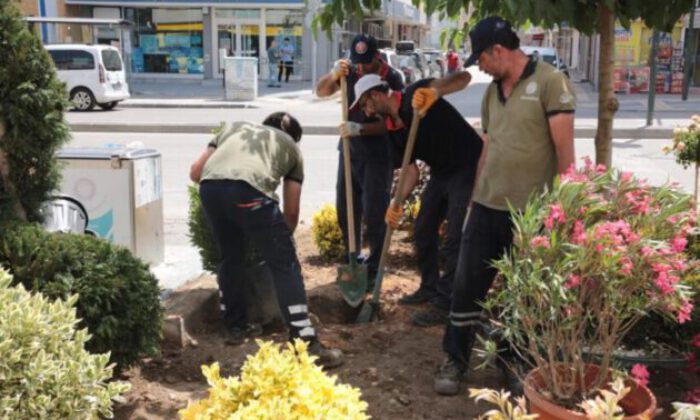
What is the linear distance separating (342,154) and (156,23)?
93.8ft

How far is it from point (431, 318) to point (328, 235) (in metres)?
1.60

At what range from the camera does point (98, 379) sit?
2.70 meters

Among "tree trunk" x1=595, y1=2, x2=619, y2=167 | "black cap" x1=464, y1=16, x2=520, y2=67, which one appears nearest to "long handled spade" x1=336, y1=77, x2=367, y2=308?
"tree trunk" x1=595, y1=2, x2=619, y2=167

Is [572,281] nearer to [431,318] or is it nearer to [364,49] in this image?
[431,318]

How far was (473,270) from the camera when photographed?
148 inches

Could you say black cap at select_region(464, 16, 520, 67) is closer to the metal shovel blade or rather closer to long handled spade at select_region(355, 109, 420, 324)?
long handled spade at select_region(355, 109, 420, 324)

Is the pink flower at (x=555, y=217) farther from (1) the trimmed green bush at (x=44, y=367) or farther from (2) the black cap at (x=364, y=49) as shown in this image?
(2) the black cap at (x=364, y=49)

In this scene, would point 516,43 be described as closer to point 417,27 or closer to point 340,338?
point 340,338

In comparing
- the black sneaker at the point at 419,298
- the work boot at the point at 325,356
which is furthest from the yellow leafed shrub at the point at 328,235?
the work boot at the point at 325,356

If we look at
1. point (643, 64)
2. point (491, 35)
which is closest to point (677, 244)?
point (491, 35)

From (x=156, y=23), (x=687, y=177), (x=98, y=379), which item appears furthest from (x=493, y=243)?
A: (x=156, y=23)

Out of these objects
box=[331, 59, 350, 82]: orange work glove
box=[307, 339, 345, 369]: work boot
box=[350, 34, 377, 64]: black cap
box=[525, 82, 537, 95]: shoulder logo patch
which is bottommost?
box=[307, 339, 345, 369]: work boot

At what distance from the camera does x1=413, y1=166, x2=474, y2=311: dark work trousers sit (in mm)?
4695

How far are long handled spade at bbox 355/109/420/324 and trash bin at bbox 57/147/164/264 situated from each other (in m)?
1.81
